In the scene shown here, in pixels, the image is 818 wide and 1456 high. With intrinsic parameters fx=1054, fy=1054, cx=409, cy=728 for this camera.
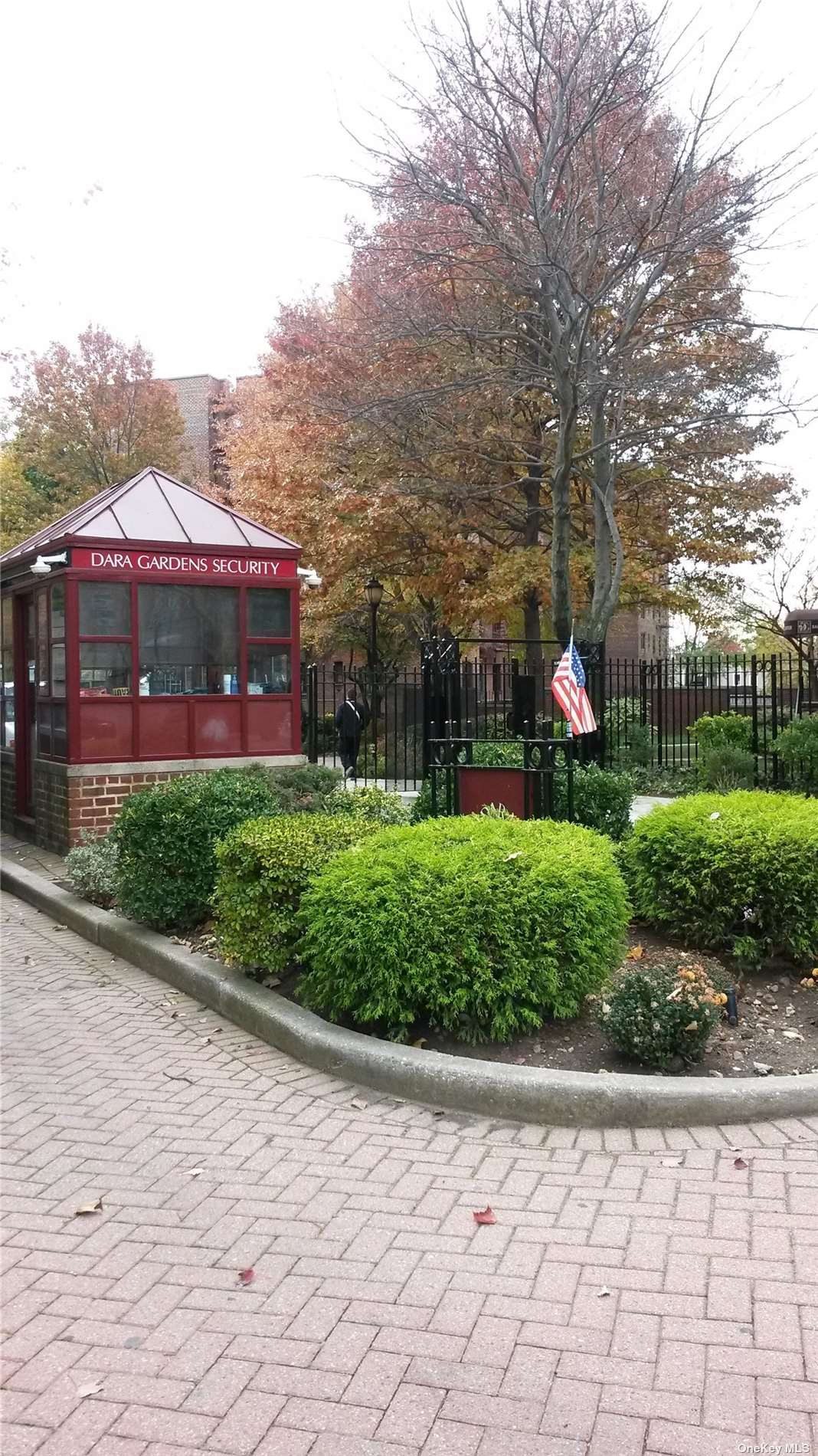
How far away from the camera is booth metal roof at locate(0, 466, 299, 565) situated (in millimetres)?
10156

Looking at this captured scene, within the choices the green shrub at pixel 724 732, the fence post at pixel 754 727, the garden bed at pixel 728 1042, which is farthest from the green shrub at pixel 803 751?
the garden bed at pixel 728 1042

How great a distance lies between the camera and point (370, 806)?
26.8 feet

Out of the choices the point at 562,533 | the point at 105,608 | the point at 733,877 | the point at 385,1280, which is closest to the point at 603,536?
the point at 562,533

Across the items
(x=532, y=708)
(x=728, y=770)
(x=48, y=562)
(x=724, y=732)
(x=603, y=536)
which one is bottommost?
(x=728, y=770)

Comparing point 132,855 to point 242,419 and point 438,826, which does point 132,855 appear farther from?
point 242,419

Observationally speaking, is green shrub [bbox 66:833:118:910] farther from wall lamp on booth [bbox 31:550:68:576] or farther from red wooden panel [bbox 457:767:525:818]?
wall lamp on booth [bbox 31:550:68:576]

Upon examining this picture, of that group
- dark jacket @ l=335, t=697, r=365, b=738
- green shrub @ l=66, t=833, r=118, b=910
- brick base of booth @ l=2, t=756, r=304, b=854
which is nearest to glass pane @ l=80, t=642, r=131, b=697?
brick base of booth @ l=2, t=756, r=304, b=854

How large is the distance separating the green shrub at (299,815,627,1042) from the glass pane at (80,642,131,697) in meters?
5.71

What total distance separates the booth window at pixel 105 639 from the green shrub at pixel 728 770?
289 inches

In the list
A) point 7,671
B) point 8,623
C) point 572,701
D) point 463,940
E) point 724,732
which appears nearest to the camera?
point 463,940

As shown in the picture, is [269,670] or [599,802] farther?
[269,670]

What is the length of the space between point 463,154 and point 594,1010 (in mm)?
9061

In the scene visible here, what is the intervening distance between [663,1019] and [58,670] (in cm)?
783

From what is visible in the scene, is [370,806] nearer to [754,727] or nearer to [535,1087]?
[535,1087]
